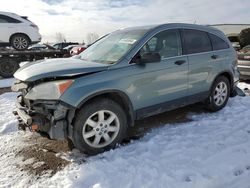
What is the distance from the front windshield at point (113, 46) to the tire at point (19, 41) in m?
8.69

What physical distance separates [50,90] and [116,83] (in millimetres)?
920

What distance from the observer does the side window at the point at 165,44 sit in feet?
15.6

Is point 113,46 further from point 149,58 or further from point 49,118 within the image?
point 49,118

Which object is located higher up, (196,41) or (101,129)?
(196,41)

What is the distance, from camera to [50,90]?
3855 mm

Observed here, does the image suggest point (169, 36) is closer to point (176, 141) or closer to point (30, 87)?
point (176, 141)

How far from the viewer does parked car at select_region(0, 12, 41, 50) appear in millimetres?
12578

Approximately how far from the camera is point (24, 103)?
4.43 metres

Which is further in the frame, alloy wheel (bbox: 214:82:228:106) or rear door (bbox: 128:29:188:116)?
alloy wheel (bbox: 214:82:228:106)

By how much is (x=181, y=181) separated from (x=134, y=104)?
145 centimetres

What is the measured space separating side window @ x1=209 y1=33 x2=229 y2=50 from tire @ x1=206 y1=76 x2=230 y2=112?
0.61 meters

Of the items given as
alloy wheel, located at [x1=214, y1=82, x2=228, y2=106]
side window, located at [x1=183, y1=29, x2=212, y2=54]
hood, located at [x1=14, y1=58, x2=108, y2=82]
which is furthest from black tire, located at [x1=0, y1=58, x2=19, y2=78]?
alloy wheel, located at [x1=214, y1=82, x2=228, y2=106]

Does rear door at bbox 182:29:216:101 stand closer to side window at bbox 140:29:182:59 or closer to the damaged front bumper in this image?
side window at bbox 140:29:182:59

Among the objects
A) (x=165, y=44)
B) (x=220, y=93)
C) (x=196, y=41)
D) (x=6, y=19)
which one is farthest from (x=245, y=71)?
(x=6, y=19)
